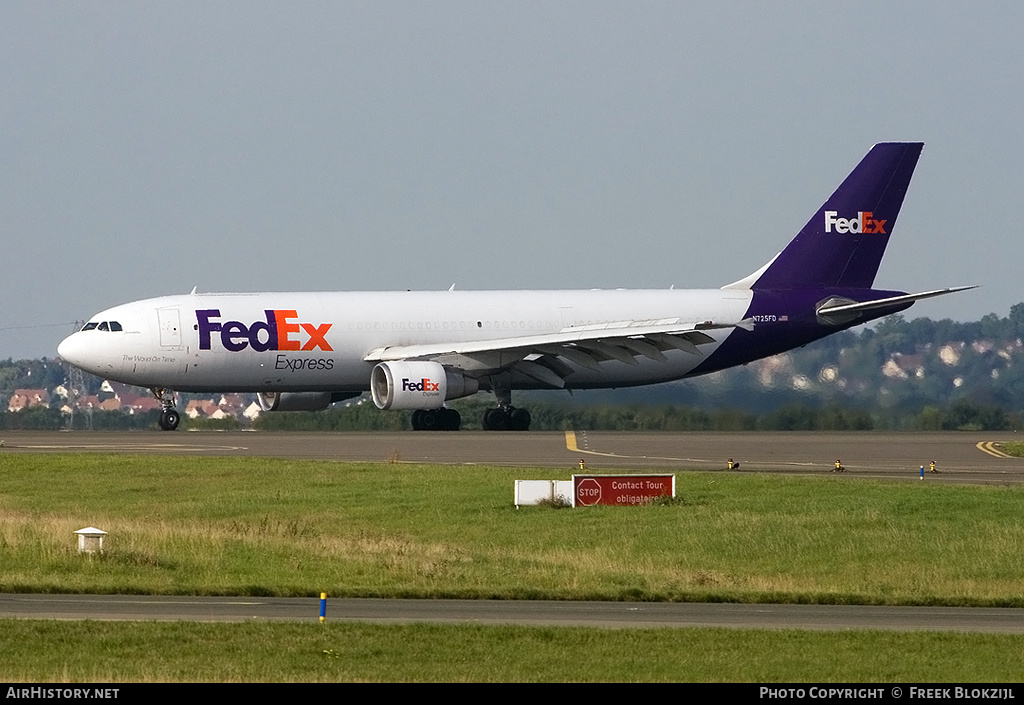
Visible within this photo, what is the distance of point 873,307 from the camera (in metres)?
56.4

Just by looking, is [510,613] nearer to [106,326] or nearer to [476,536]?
[476,536]

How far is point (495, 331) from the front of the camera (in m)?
54.9

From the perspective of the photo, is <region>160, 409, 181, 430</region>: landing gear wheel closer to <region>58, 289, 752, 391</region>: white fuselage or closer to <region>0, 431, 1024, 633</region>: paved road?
<region>0, 431, 1024, 633</region>: paved road

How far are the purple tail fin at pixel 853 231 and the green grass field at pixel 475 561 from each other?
856 inches

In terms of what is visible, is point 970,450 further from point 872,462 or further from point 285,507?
point 285,507

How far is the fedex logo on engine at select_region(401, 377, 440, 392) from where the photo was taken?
165 feet

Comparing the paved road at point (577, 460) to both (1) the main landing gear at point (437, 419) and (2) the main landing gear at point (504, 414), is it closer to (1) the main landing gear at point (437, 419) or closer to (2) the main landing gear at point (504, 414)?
(1) the main landing gear at point (437, 419)

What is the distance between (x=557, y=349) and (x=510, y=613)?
107ft

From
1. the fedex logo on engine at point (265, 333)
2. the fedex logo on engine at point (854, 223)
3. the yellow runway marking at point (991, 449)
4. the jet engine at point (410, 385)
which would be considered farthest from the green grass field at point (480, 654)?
the fedex logo on engine at point (854, 223)

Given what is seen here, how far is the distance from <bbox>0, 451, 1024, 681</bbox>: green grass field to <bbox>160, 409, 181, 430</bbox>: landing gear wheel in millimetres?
12060

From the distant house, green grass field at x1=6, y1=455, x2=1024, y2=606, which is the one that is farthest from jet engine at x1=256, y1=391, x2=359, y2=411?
the distant house

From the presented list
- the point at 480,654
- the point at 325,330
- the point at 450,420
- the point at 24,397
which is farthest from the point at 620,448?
the point at 24,397

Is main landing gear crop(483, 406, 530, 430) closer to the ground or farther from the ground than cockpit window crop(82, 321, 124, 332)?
closer to the ground
